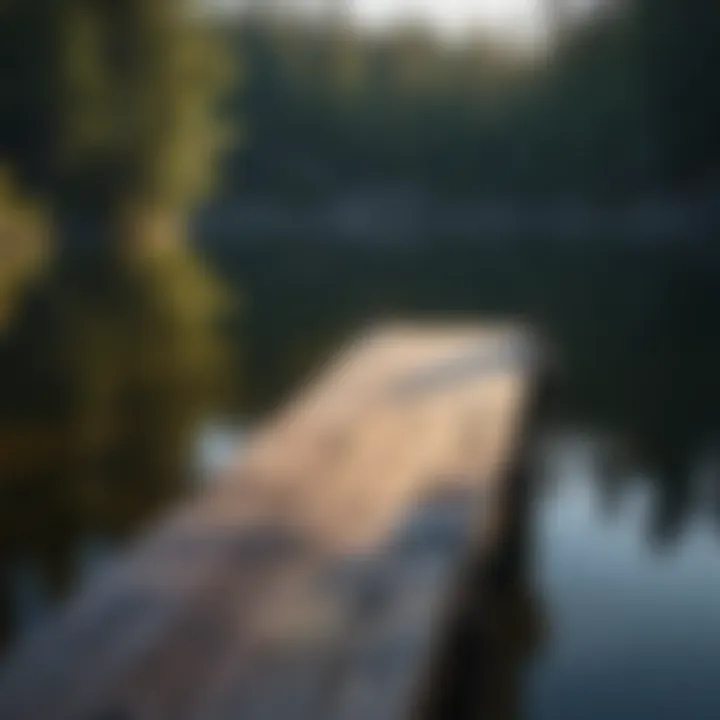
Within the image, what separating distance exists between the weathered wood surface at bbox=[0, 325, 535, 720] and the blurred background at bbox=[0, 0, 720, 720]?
1.14 ft

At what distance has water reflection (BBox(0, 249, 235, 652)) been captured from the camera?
2.91 metres

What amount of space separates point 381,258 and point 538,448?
909 cm

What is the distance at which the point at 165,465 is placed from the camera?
11.9 feet

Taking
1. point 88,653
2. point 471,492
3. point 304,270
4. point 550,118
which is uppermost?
point 550,118

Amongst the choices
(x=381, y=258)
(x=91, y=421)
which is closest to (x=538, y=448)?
(x=91, y=421)

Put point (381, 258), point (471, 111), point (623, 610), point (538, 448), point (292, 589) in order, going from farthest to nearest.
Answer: point (471, 111) < point (381, 258) < point (538, 448) < point (623, 610) < point (292, 589)

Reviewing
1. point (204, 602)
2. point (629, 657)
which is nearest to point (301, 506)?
point (204, 602)

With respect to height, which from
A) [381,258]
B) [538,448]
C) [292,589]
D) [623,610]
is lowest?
[292,589]

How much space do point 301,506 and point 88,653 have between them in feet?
2.31

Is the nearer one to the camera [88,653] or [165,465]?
[88,653]

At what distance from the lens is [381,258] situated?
1286cm

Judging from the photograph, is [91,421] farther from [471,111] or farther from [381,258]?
[471,111]

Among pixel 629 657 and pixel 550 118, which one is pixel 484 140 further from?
pixel 629 657

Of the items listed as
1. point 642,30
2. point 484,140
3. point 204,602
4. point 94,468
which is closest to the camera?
point 204,602
